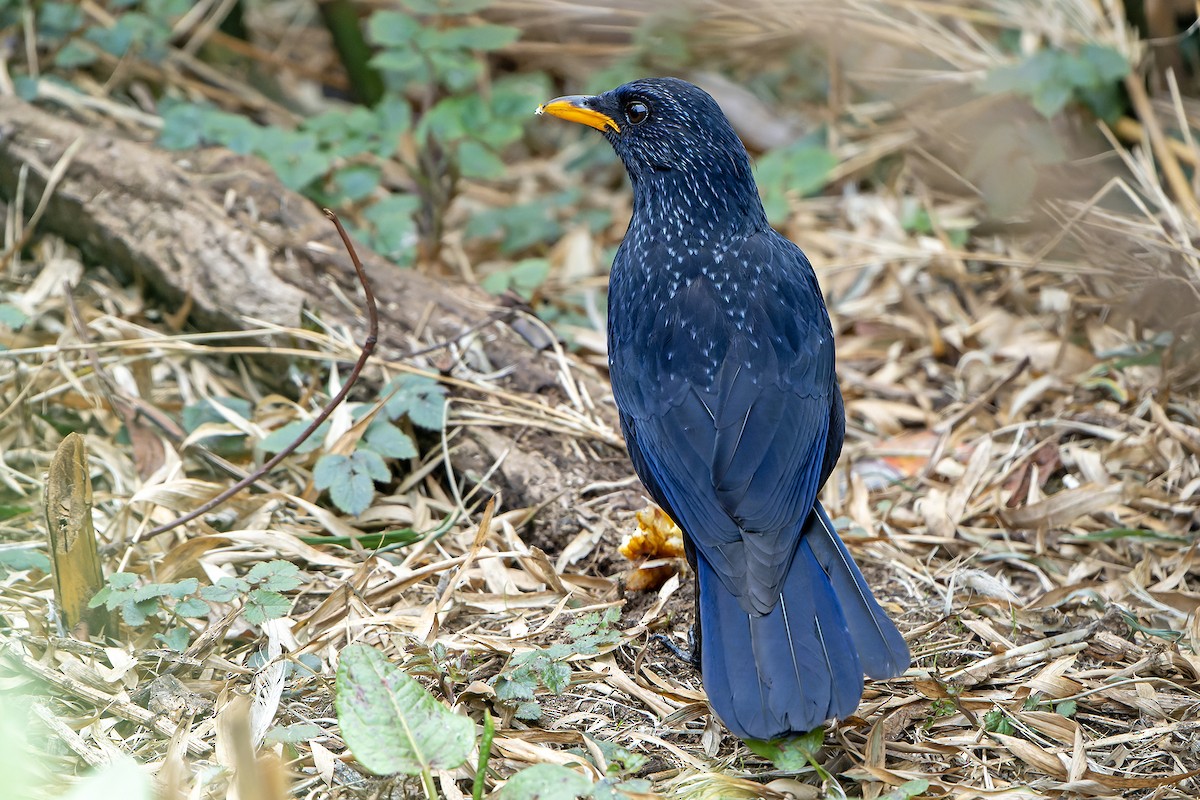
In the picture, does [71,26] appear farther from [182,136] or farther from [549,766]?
[549,766]

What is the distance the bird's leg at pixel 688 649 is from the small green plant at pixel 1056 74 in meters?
2.91

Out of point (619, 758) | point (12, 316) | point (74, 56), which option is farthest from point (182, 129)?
point (619, 758)

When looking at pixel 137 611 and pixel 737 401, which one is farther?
pixel 737 401

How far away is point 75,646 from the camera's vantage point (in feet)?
9.50

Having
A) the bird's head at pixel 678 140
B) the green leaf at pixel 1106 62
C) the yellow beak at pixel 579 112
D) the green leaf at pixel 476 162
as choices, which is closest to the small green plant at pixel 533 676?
the bird's head at pixel 678 140

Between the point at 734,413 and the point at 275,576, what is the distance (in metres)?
1.25

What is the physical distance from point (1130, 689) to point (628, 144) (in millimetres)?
2135

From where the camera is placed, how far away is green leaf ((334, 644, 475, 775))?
2.29 meters

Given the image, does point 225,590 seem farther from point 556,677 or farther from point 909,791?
point 909,791

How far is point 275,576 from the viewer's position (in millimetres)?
2938

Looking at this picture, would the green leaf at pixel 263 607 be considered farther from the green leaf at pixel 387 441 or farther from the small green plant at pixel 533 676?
the green leaf at pixel 387 441

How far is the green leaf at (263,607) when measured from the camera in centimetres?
286

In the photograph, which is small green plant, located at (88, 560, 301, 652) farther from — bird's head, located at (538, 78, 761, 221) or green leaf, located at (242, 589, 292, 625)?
bird's head, located at (538, 78, 761, 221)

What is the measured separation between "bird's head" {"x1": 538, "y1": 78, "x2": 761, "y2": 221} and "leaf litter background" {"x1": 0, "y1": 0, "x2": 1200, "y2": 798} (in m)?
0.84
